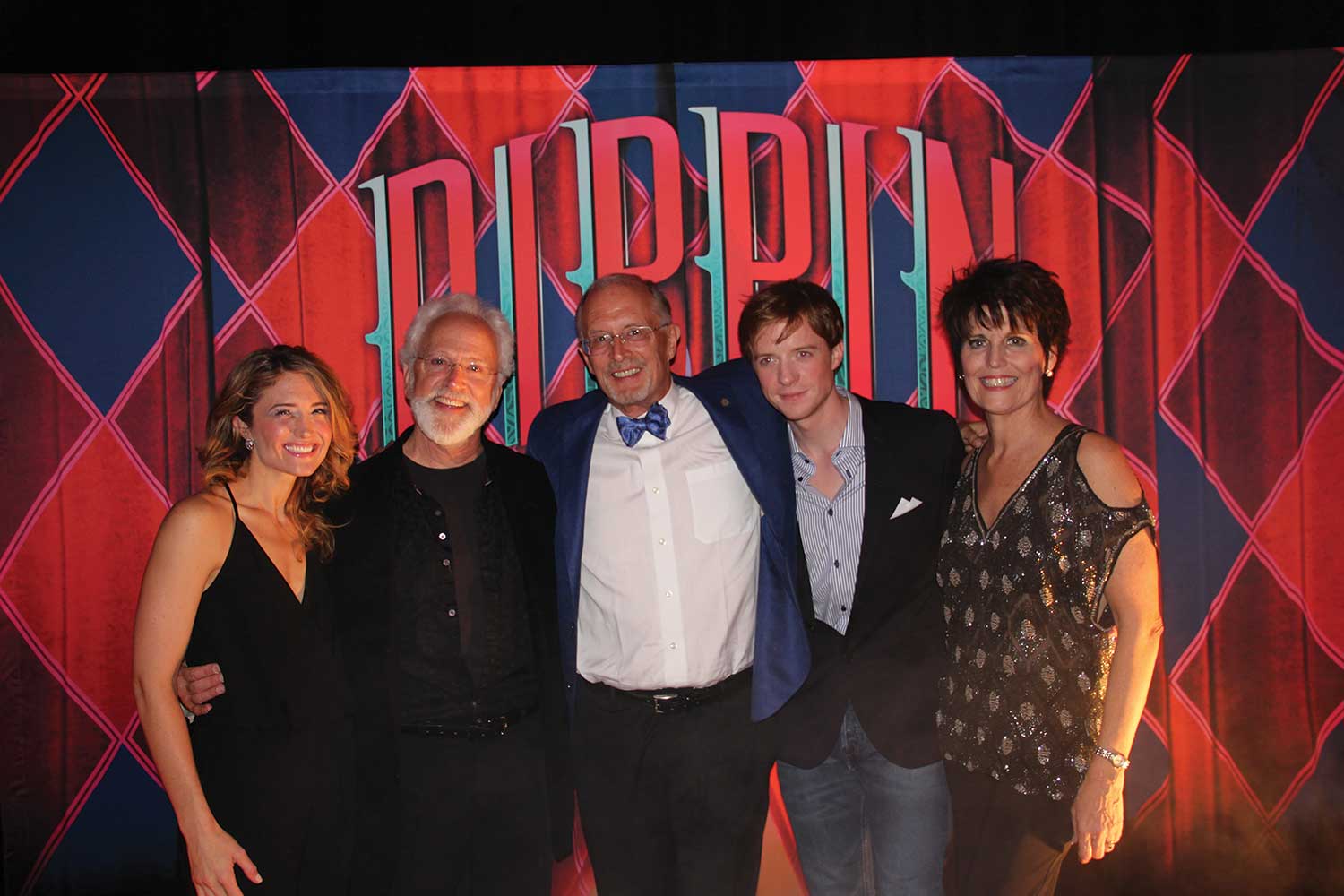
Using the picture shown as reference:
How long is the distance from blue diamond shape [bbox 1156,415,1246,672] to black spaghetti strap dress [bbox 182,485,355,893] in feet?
9.99

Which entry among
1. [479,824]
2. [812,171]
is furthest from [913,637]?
[812,171]

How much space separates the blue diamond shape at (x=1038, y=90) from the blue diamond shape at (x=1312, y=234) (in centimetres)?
89

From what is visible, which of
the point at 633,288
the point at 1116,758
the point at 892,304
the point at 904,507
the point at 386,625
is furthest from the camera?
the point at 892,304

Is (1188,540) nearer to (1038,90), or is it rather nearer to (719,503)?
(1038,90)

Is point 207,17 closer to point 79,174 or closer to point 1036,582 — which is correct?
point 79,174

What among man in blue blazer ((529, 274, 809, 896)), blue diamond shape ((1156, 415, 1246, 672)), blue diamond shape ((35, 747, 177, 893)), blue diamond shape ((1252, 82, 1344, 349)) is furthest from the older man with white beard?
blue diamond shape ((1252, 82, 1344, 349))

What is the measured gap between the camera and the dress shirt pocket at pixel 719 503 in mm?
2354

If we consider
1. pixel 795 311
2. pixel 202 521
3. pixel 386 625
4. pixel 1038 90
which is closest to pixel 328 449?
pixel 202 521

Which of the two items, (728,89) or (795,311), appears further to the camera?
(728,89)

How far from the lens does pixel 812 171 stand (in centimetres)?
316

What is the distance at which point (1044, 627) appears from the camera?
6.42ft

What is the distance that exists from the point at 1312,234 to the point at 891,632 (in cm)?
252

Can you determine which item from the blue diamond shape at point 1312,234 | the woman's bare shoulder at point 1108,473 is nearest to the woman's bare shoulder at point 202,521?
the woman's bare shoulder at point 1108,473

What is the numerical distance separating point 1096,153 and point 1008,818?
2.53 metres
